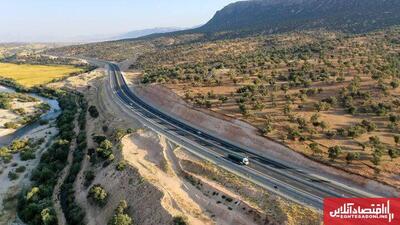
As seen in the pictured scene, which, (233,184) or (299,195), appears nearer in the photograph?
(299,195)

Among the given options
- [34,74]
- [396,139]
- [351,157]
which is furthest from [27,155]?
[34,74]

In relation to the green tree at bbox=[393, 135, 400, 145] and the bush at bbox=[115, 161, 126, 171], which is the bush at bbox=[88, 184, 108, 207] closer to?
the bush at bbox=[115, 161, 126, 171]

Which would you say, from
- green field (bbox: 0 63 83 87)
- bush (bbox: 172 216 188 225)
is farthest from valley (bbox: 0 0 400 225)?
green field (bbox: 0 63 83 87)

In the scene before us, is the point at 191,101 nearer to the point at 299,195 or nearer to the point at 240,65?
the point at 240,65

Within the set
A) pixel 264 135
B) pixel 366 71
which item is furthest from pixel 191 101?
pixel 366 71

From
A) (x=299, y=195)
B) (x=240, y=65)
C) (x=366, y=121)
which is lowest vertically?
(x=299, y=195)

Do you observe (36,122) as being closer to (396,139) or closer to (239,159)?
(239,159)
